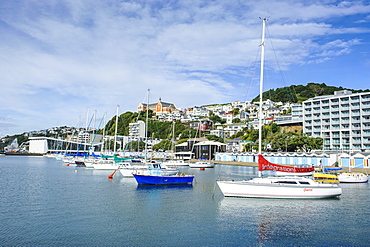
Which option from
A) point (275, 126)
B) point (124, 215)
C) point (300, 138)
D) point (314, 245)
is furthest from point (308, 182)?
point (275, 126)

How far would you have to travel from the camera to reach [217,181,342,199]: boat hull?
92.0 ft

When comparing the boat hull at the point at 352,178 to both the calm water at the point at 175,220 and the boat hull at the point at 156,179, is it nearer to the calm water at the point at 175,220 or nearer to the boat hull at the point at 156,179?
the calm water at the point at 175,220

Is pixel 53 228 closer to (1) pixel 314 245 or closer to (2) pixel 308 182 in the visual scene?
(1) pixel 314 245

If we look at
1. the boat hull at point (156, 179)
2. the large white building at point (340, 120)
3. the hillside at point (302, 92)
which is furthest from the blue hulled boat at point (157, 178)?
the hillside at point (302, 92)

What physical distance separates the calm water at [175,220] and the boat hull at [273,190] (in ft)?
2.20

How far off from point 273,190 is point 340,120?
7989 cm

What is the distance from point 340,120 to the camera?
9494 cm

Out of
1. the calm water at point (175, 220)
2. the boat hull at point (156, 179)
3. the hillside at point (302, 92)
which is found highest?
the hillside at point (302, 92)

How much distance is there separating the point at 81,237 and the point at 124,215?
5.59 meters

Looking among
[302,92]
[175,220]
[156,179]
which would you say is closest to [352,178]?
[156,179]

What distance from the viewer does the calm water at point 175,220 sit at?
16.9 metres

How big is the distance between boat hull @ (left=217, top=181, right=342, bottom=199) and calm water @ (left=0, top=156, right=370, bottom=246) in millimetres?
672

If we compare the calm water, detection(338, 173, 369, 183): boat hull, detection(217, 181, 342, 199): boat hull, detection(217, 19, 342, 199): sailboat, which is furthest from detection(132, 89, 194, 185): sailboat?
detection(338, 173, 369, 183): boat hull

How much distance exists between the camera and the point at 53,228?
18.7 metres
